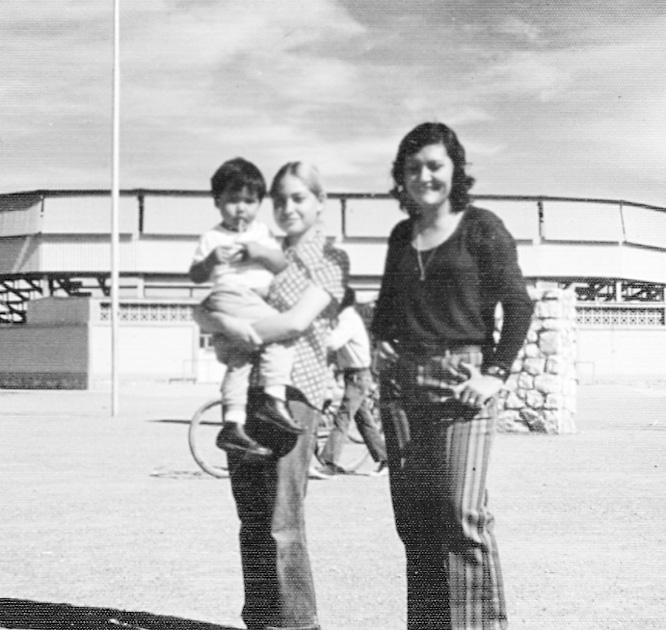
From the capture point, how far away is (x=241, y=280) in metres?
2.37

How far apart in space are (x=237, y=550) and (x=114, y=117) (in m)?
2.89

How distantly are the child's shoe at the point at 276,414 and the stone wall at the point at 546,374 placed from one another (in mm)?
9647

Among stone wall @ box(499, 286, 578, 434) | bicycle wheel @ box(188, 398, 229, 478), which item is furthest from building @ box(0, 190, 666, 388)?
bicycle wheel @ box(188, 398, 229, 478)

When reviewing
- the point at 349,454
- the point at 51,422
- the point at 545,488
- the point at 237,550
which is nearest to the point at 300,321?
the point at 237,550

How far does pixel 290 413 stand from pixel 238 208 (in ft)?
1.65

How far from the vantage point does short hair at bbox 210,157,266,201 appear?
241cm

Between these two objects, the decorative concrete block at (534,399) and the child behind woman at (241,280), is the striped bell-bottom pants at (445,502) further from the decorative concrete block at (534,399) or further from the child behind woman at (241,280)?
the decorative concrete block at (534,399)

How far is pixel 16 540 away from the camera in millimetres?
5473

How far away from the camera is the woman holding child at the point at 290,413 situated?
2.42 meters

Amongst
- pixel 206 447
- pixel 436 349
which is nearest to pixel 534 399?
pixel 206 447

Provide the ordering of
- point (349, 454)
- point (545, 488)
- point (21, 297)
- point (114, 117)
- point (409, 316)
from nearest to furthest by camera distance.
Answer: point (409, 316) < point (114, 117) < point (545, 488) < point (349, 454) < point (21, 297)

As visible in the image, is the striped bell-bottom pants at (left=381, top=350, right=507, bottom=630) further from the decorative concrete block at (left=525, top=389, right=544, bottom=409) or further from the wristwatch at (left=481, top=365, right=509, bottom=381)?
the decorative concrete block at (left=525, top=389, right=544, bottom=409)

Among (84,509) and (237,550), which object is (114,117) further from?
(84,509)

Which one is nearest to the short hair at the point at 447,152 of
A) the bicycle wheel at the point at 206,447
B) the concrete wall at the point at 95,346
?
the bicycle wheel at the point at 206,447
